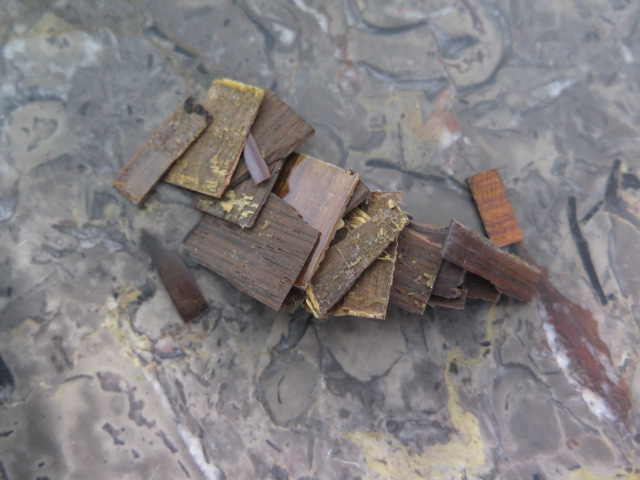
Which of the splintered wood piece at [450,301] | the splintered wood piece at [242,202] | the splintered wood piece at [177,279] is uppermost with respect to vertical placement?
the splintered wood piece at [242,202]

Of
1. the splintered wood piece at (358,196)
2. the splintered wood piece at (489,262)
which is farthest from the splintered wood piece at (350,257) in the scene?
the splintered wood piece at (489,262)

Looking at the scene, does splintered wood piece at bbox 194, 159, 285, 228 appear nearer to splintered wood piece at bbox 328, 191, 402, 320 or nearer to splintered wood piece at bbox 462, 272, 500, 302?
splintered wood piece at bbox 328, 191, 402, 320

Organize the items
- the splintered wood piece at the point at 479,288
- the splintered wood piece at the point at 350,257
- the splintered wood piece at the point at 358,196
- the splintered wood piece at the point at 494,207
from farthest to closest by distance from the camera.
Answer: the splintered wood piece at the point at 494,207 < the splintered wood piece at the point at 479,288 < the splintered wood piece at the point at 358,196 < the splintered wood piece at the point at 350,257

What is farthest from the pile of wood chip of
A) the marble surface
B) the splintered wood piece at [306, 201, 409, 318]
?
the marble surface

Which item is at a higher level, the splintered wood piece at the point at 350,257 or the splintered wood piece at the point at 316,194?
the splintered wood piece at the point at 316,194

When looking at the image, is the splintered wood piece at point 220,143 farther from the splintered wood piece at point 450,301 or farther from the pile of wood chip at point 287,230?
the splintered wood piece at point 450,301

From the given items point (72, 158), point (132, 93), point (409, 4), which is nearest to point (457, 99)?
point (409, 4)

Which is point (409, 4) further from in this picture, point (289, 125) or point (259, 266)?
point (259, 266)
